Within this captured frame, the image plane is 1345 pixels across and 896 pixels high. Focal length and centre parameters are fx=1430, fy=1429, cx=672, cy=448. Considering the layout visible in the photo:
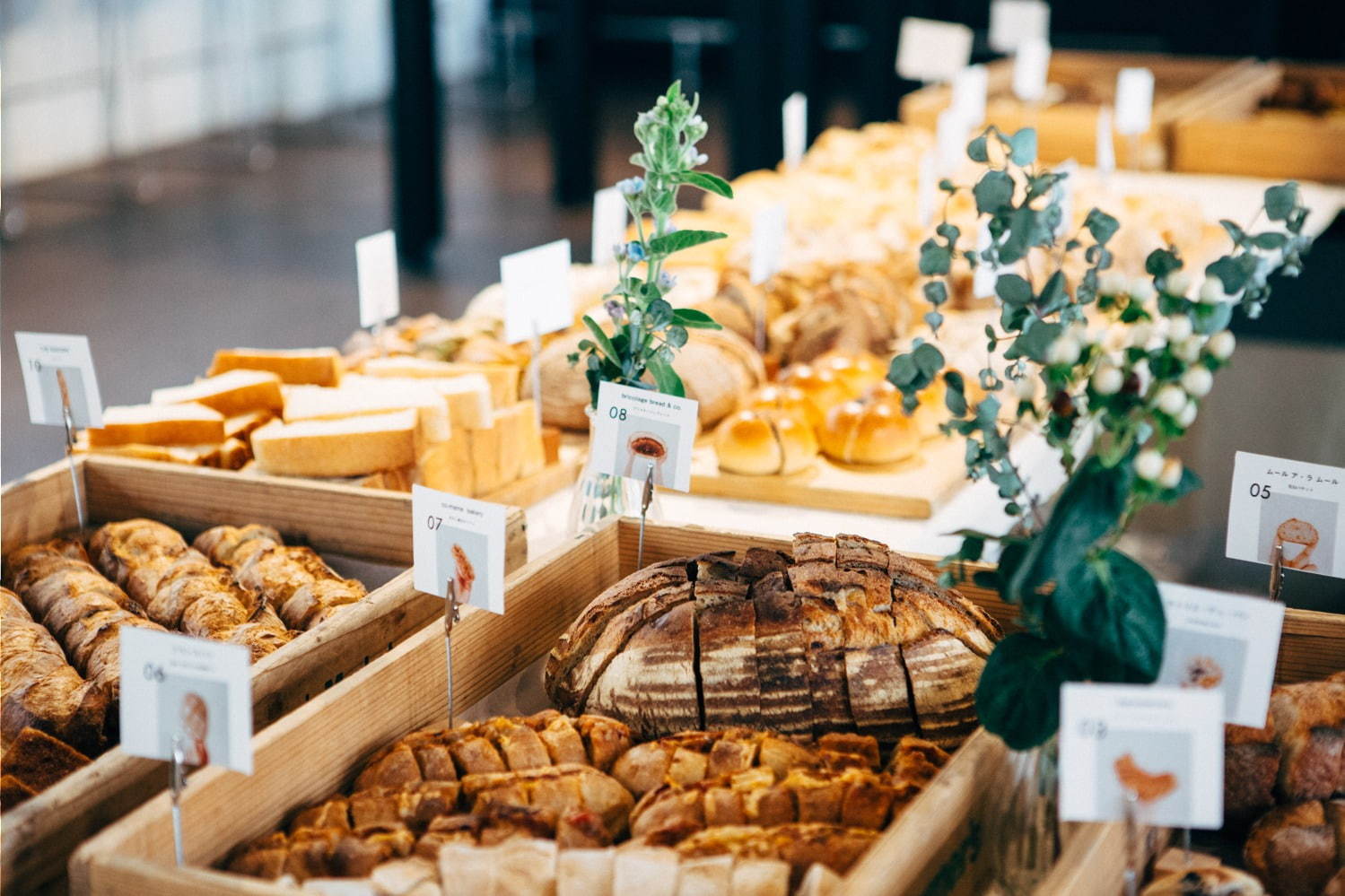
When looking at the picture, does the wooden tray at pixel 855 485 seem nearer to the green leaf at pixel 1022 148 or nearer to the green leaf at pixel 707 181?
the green leaf at pixel 707 181

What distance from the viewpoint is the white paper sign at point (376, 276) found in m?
2.83

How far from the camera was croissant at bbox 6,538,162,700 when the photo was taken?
187 centimetres

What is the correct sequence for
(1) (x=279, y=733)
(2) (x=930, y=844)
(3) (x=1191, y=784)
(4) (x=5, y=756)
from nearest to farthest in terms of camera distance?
(3) (x=1191, y=784)
(2) (x=930, y=844)
(1) (x=279, y=733)
(4) (x=5, y=756)

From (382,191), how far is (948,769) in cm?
860

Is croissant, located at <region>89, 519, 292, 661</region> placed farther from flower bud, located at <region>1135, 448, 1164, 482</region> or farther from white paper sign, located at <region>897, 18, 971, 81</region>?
white paper sign, located at <region>897, 18, 971, 81</region>

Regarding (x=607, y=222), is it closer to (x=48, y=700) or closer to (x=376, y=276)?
(x=376, y=276)

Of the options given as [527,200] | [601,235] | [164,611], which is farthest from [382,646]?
[527,200]

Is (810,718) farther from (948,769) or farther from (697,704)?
(948,769)

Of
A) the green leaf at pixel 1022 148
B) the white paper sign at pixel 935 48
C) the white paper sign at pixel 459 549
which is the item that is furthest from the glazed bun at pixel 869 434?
the white paper sign at pixel 935 48

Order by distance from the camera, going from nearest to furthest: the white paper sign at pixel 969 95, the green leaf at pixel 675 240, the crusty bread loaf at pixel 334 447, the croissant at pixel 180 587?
the croissant at pixel 180 587 < the green leaf at pixel 675 240 < the crusty bread loaf at pixel 334 447 < the white paper sign at pixel 969 95

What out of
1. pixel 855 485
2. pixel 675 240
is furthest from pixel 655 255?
pixel 855 485

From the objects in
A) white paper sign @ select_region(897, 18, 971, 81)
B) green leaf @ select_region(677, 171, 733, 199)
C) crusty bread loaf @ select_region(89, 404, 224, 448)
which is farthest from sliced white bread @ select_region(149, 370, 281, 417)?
white paper sign @ select_region(897, 18, 971, 81)

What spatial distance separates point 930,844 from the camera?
4.52ft

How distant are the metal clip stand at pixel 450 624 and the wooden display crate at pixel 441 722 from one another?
0.5 inches
